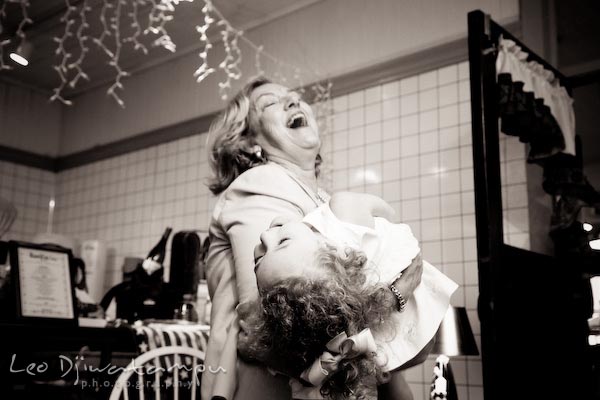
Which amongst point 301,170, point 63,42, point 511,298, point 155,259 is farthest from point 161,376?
point 63,42

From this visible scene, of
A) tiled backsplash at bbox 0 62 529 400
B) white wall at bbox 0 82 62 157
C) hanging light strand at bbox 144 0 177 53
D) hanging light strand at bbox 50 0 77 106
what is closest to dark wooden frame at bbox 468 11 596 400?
tiled backsplash at bbox 0 62 529 400

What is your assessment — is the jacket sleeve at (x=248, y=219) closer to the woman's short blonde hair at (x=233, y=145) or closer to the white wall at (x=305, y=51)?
the woman's short blonde hair at (x=233, y=145)

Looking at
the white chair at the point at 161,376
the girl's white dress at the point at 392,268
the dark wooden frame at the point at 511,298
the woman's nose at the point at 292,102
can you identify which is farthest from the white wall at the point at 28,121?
the girl's white dress at the point at 392,268

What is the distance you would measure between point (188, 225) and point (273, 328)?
10.3 ft

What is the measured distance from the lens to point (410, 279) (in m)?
1.14

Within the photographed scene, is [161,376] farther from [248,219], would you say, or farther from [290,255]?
[290,255]

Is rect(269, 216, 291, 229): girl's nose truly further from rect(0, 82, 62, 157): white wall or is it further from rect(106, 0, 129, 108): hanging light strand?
rect(0, 82, 62, 157): white wall

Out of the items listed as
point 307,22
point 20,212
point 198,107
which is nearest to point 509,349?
point 307,22

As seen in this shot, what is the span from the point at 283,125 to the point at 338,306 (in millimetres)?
728

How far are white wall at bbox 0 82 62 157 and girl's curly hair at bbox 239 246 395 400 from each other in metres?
3.54

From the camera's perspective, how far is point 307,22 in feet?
11.8

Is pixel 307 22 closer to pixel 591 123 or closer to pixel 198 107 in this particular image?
pixel 198 107

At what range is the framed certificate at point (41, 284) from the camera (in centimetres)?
214

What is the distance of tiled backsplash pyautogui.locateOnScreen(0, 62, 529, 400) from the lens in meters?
2.76
